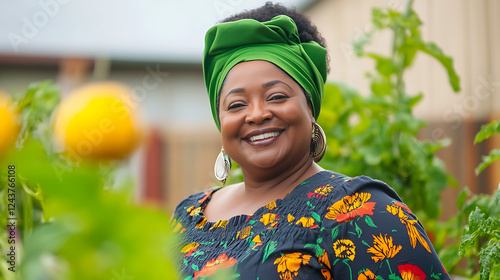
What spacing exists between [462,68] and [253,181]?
5.99 ft

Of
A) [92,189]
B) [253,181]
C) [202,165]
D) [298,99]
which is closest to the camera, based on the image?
[92,189]

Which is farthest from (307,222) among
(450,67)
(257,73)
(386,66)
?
(386,66)

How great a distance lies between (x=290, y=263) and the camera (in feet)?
4.26

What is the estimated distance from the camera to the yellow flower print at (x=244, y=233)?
4.77 feet

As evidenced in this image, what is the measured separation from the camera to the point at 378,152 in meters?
2.60

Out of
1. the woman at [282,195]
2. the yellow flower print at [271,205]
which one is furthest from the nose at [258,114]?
the yellow flower print at [271,205]

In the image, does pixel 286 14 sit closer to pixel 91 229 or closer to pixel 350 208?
pixel 350 208

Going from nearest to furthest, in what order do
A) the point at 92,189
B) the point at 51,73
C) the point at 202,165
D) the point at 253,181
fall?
1. the point at 92,189
2. the point at 253,181
3. the point at 51,73
4. the point at 202,165

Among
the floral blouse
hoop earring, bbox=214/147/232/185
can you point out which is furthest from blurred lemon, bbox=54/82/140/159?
hoop earring, bbox=214/147/232/185

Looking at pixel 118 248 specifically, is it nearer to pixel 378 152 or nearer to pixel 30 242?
pixel 30 242

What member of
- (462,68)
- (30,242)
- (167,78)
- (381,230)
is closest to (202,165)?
(167,78)

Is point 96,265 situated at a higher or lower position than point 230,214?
higher

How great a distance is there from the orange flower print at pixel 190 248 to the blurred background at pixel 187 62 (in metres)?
→ 0.19

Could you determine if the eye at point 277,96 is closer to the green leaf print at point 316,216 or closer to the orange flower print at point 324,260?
the green leaf print at point 316,216
